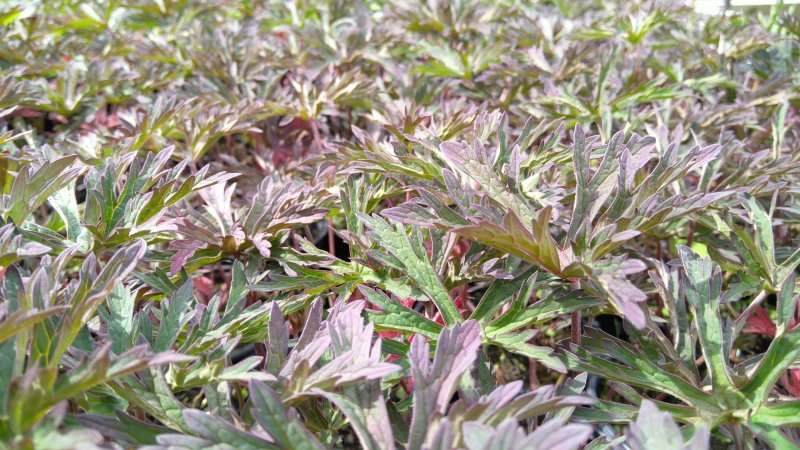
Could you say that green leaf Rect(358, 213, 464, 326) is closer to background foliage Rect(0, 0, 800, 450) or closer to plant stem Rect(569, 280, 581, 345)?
background foliage Rect(0, 0, 800, 450)

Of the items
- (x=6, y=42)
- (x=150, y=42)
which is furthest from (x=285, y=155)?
(x=6, y=42)

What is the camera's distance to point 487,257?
1.00 m

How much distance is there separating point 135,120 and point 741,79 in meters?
1.72

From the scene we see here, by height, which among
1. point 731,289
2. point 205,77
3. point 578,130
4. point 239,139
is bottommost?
point 239,139

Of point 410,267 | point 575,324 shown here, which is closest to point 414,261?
point 410,267

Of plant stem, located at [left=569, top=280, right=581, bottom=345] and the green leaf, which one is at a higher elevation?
the green leaf

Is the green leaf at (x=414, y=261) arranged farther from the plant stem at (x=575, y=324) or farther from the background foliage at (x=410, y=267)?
the plant stem at (x=575, y=324)

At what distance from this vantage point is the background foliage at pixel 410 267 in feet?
2.25

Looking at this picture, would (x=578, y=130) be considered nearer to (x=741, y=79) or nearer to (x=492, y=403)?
(x=492, y=403)

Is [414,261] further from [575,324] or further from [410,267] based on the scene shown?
[575,324]

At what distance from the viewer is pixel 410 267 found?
0.93 metres

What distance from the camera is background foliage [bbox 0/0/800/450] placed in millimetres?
685

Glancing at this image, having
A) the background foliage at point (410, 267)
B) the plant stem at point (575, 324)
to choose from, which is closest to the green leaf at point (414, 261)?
the background foliage at point (410, 267)

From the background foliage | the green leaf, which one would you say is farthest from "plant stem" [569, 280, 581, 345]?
the green leaf
